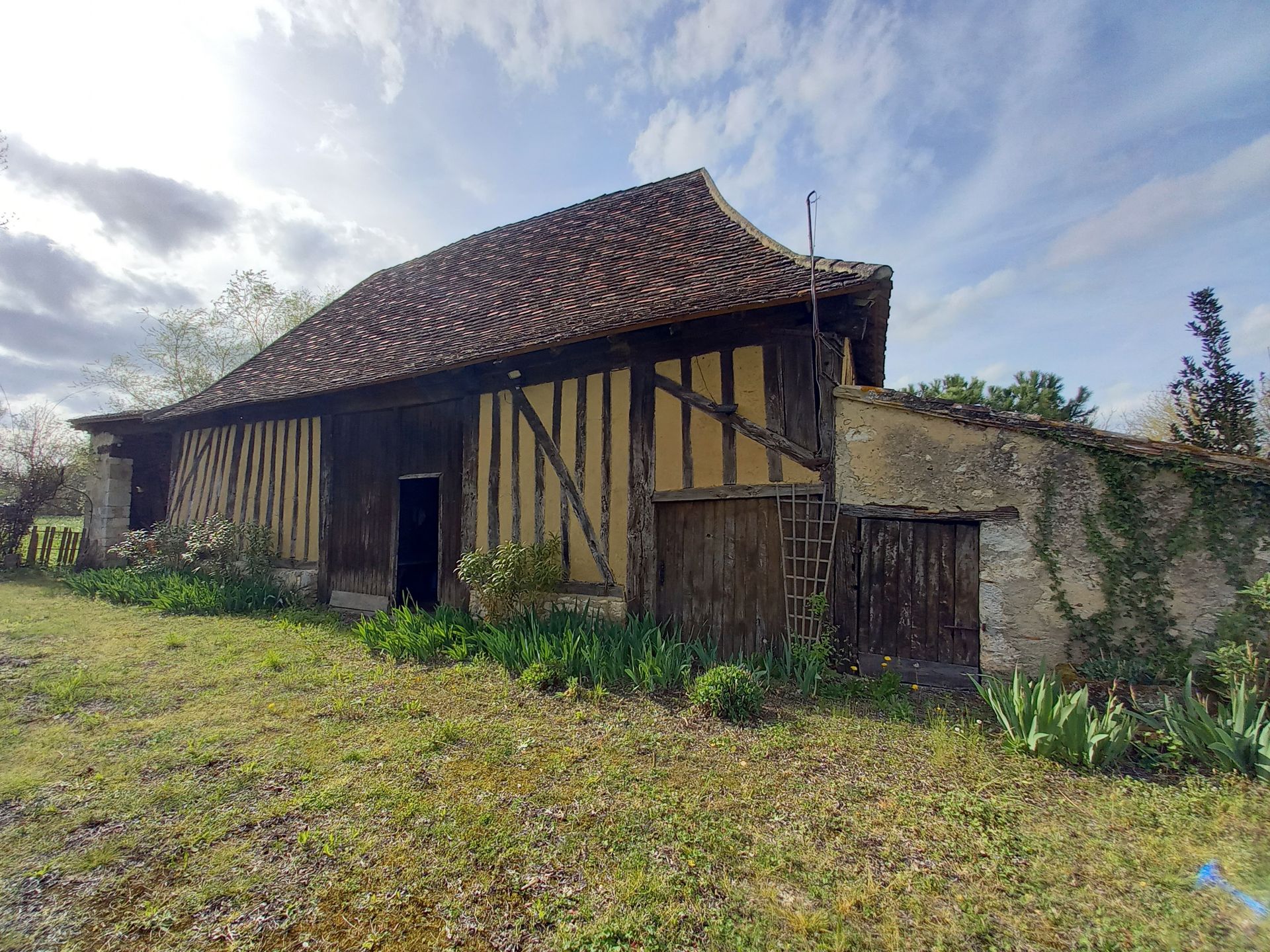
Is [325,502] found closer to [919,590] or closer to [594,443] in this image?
[594,443]

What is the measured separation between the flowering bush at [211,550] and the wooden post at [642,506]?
6124 millimetres

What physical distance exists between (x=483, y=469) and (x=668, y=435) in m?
2.50

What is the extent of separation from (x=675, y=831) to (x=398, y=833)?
1.30 metres

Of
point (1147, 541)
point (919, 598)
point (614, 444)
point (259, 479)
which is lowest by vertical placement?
point (919, 598)

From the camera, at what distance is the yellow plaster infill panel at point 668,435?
18.4 ft

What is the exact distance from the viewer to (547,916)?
6.91 ft

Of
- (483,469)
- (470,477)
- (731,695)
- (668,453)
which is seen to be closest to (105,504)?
(470,477)

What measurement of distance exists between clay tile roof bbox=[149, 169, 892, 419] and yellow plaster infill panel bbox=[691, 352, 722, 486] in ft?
2.24

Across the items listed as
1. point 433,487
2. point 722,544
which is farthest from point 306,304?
point 722,544

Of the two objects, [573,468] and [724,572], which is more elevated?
[573,468]

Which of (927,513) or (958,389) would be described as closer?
(927,513)

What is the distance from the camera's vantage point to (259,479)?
903 centimetres

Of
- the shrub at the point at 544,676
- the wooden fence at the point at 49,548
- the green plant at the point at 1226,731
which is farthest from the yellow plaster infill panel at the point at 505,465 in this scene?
the wooden fence at the point at 49,548

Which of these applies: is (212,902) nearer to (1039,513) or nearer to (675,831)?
(675,831)
